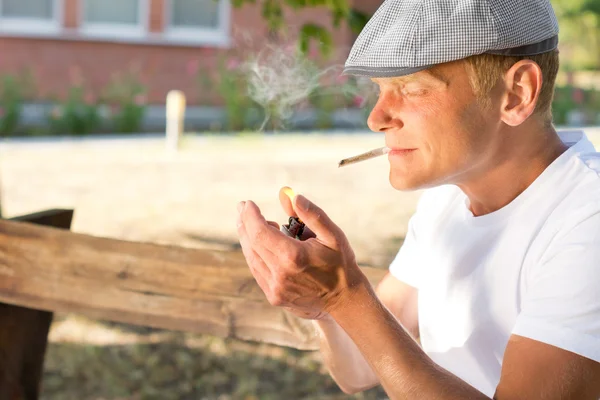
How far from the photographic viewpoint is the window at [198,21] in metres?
15.4

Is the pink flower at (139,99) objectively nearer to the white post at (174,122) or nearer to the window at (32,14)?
the window at (32,14)

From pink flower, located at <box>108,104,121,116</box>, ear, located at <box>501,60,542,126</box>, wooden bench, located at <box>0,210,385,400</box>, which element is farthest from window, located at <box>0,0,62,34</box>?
ear, located at <box>501,60,542,126</box>

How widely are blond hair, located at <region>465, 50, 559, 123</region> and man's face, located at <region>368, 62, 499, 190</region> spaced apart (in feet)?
0.05

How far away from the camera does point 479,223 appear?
5.78 ft

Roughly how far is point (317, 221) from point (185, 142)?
10.9m

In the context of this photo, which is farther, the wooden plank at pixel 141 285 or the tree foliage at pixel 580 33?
the tree foliage at pixel 580 33

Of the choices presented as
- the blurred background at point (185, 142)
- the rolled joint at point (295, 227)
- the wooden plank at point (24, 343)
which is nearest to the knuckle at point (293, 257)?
the rolled joint at point (295, 227)

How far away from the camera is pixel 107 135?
1311 centimetres

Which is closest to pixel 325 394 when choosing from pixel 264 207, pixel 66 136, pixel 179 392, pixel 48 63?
pixel 179 392

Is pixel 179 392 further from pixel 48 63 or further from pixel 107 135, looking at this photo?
pixel 48 63

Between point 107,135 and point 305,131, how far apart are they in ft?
9.78

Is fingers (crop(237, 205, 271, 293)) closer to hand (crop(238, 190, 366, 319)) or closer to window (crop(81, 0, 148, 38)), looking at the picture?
hand (crop(238, 190, 366, 319))

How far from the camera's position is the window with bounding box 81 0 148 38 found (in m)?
15.2

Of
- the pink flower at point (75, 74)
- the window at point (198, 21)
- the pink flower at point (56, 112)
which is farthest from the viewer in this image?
the window at point (198, 21)
